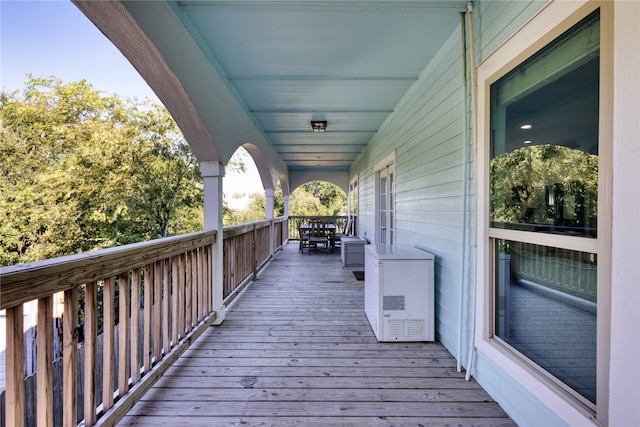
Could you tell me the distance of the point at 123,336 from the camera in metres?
1.80

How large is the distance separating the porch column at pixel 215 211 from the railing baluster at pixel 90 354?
159 cm

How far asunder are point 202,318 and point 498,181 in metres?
2.72

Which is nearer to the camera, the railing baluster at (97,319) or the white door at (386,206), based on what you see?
the railing baluster at (97,319)

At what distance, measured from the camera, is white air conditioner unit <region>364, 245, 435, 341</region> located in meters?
2.70

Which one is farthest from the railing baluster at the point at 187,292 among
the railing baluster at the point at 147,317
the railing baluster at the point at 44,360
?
the railing baluster at the point at 44,360

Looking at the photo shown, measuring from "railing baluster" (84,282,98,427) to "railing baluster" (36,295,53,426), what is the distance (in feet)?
0.66

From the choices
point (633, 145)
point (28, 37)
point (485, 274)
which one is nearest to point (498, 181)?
point (485, 274)

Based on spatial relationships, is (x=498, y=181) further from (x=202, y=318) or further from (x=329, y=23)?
(x=202, y=318)

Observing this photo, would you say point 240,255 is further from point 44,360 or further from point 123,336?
point 44,360

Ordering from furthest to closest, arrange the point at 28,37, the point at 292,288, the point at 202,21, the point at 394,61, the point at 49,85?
the point at 49,85 < the point at 28,37 < the point at 292,288 < the point at 394,61 < the point at 202,21

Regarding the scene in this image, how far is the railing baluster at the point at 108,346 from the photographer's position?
1637 mm

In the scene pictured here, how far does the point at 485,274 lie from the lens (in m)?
2.00

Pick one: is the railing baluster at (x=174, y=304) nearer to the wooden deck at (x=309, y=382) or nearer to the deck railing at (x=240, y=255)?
the wooden deck at (x=309, y=382)

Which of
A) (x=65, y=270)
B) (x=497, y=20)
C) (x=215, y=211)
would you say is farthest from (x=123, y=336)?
(x=497, y=20)
